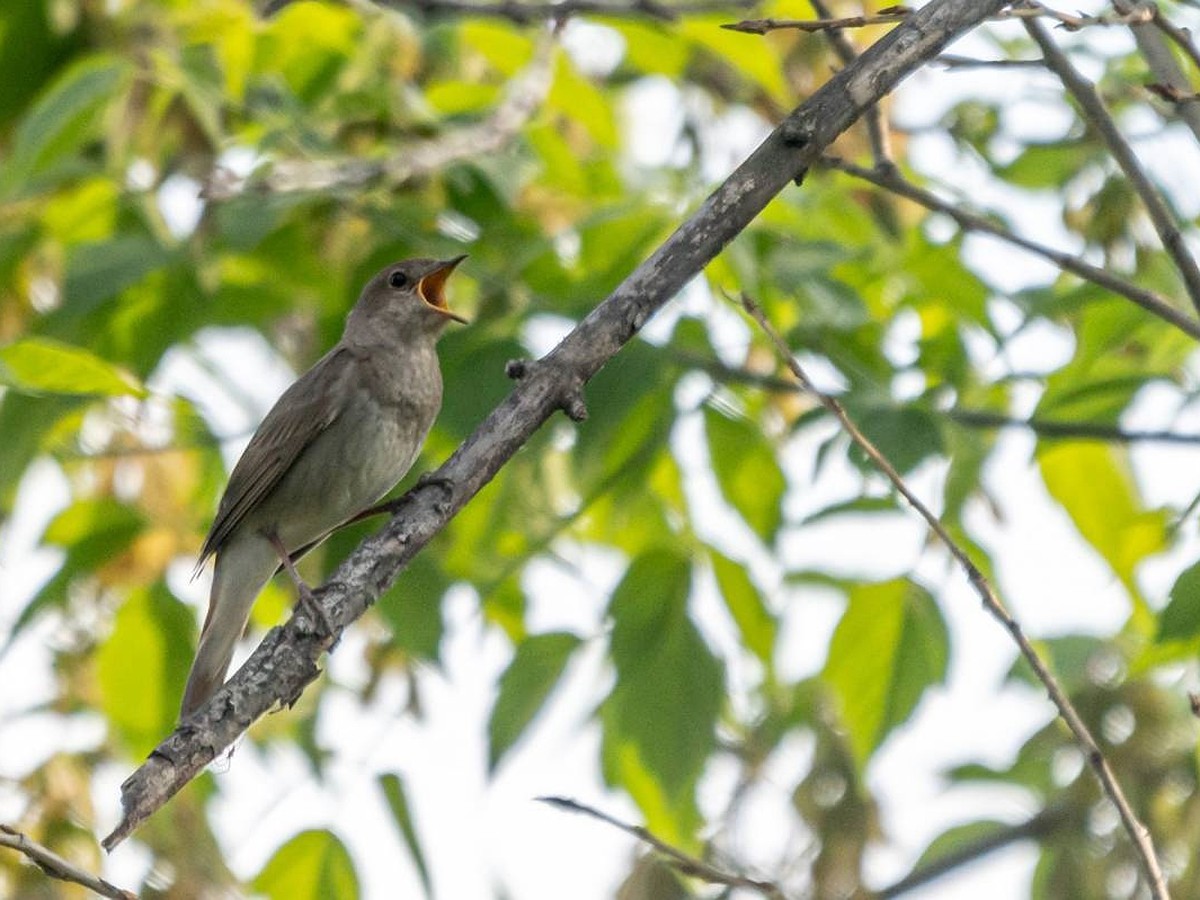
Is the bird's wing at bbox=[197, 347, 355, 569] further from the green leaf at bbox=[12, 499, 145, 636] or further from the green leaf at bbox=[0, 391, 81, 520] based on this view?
the green leaf at bbox=[0, 391, 81, 520]

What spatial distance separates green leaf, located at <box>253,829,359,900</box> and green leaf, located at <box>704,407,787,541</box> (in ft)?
5.85

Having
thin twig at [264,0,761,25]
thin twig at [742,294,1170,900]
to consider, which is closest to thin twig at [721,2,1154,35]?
thin twig at [742,294,1170,900]

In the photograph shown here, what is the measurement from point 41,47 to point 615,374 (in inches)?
131

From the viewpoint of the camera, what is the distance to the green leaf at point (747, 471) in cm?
565

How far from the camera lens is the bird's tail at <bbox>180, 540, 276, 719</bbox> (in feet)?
19.1

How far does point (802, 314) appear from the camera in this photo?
5355 mm

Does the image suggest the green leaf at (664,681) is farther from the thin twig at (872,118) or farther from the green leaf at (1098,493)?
the thin twig at (872,118)

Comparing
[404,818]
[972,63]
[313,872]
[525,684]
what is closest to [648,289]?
[972,63]

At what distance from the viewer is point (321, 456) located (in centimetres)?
612

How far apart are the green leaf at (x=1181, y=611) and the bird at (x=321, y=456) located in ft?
9.37

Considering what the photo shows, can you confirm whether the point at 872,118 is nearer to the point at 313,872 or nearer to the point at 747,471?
the point at 747,471

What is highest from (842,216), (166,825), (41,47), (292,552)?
(842,216)

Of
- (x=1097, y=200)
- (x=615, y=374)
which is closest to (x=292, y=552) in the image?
(x=615, y=374)

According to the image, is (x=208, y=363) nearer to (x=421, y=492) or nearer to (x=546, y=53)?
(x=546, y=53)
